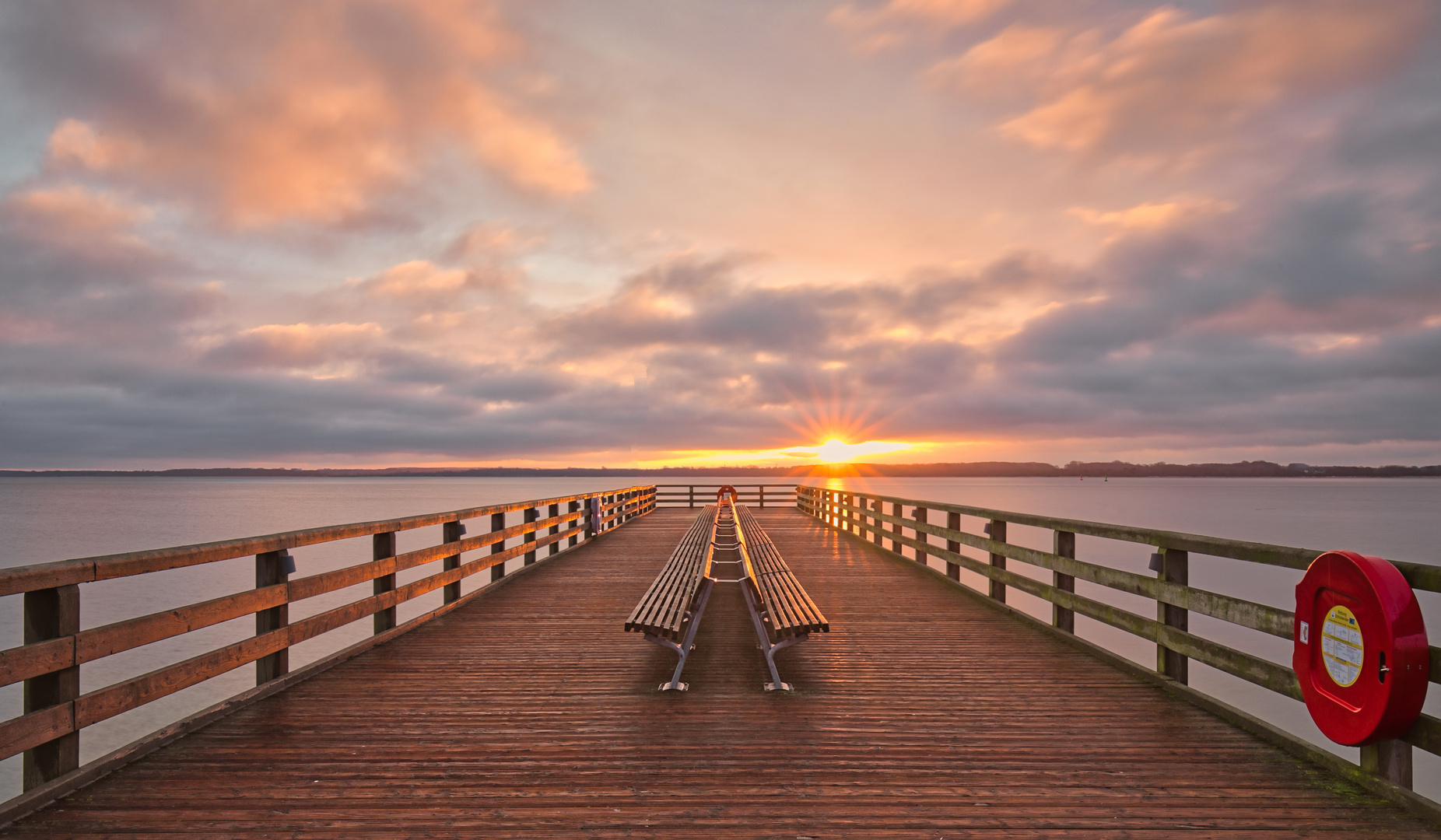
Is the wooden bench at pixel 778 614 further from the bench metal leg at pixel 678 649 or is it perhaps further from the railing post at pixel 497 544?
the railing post at pixel 497 544

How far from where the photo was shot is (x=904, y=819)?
10.6ft

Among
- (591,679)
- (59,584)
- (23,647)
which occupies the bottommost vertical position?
(591,679)

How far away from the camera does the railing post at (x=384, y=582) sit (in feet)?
20.9

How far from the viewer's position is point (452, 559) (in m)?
7.96

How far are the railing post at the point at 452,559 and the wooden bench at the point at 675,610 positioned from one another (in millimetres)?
2254

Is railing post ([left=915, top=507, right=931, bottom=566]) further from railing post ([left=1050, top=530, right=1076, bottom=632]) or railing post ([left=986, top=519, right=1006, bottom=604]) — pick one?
railing post ([left=1050, top=530, right=1076, bottom=632])

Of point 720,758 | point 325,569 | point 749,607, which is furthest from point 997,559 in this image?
point 325,569

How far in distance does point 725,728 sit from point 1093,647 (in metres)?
3.51

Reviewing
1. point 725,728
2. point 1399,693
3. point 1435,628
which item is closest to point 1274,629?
point 1399,693

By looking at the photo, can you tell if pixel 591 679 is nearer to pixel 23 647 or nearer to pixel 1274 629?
pixel 23 647

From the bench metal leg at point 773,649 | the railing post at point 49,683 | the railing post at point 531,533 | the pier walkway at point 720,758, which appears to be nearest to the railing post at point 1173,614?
the pier walkway at point 720,758

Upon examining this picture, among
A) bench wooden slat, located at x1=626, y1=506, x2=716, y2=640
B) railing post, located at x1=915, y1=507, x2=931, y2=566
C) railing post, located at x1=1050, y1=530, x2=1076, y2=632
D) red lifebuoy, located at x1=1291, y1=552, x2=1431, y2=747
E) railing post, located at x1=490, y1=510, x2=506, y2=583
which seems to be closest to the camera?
red lifebuoy, located at x1=1291, y1=552, x2=1431, y2=747

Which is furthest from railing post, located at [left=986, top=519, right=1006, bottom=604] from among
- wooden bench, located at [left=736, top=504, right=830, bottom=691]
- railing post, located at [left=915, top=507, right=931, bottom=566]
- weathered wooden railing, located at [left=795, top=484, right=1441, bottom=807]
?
wooden bench, located at [left=736, top=504, right=830, bottom=691]

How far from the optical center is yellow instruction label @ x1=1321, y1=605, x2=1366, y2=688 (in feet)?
10.7
